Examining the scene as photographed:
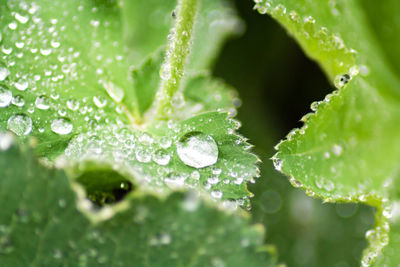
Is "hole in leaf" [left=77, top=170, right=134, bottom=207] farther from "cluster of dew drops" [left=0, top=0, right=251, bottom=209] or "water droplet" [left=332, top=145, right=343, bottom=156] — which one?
"water droplet" [left=332, top=145, right=343, bottom=156]

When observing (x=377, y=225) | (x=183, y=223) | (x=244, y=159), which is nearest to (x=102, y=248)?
(x=183, y=223)

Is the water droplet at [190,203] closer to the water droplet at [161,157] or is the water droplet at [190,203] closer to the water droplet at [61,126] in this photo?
the water droplet at [161,157]

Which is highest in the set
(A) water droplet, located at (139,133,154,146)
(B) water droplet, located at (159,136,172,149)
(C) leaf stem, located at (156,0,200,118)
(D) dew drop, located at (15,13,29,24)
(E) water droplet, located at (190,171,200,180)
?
(C) leaf stem, located at (156,0,200,118)

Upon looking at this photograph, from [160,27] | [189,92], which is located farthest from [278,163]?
[160,27]

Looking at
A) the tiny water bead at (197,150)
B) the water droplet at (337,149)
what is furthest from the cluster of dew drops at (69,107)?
the water droplet at (337,149)

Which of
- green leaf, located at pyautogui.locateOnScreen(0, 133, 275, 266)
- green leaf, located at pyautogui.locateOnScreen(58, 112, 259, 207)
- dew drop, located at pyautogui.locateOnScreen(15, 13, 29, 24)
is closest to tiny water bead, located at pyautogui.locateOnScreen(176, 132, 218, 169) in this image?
green leaf, located at pyautogui.locateOnScreen(58, 112, 259, 207)

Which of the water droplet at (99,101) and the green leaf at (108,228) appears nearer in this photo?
the green leaf at (108,228)
